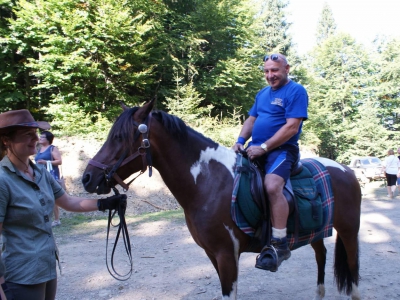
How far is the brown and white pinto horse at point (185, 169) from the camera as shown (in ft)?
8.63

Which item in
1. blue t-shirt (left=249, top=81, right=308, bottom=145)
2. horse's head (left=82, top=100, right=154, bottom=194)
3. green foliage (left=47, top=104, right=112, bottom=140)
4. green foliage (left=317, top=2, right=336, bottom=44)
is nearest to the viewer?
horse's head (left=82, top=100, right=154, bottom=194)

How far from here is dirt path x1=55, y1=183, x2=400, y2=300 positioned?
13.3 feet

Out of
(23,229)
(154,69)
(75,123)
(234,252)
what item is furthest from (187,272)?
(154,69)

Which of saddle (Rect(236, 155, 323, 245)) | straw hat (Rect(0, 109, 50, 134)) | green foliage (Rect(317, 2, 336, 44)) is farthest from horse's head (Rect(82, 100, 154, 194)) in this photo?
green foliage (Rect(317, 2, 336, 44))

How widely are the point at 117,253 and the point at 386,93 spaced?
104 ft

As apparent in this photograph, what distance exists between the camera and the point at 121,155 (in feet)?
8.64

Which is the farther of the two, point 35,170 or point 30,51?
point 30,51

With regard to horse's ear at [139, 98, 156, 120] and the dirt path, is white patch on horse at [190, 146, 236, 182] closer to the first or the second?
horse's ear at [139, 98, 156, 120]

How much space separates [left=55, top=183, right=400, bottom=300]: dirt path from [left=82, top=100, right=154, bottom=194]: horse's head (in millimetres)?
2119

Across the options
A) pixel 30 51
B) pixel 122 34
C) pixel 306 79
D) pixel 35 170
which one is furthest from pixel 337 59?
pixel 35 170

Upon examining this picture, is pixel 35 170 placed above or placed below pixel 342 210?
above

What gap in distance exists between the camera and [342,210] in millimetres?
3545

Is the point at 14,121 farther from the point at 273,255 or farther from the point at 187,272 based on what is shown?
the point at 187,272

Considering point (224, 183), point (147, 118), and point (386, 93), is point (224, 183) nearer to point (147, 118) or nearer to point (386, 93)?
point (147, 118)
